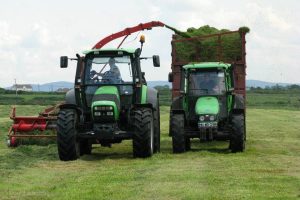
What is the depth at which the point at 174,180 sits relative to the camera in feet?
34.7

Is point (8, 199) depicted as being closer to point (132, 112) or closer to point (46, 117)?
point (132, 112)

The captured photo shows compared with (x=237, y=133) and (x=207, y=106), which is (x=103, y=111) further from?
(x=237, y=133)

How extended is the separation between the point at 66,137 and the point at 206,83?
4515 mm

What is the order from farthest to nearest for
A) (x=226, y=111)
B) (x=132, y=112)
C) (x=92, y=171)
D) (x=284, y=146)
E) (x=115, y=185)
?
(x=284, y=146)
(x=226, y=111)
(x=132, y=112)
(x=92, y=171)
(x=115, y=185)

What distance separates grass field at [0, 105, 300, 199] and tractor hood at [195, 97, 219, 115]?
39.2 inches

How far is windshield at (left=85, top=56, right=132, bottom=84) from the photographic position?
14945mm

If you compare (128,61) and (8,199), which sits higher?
(128,61)

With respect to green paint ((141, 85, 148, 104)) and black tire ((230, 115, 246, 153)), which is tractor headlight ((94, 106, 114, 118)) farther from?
black tire ((230, 115, 246, 153))

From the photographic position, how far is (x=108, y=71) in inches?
590

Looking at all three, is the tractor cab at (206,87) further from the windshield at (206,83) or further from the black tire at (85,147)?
the black tire at (85,147)

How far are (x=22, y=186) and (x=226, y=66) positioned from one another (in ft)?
26.6

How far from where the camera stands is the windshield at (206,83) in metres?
16.8

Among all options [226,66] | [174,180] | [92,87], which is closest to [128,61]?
[92,87]

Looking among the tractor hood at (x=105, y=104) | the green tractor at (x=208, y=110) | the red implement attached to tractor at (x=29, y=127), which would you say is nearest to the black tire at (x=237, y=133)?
the green tractor at (x=208, y=110)
